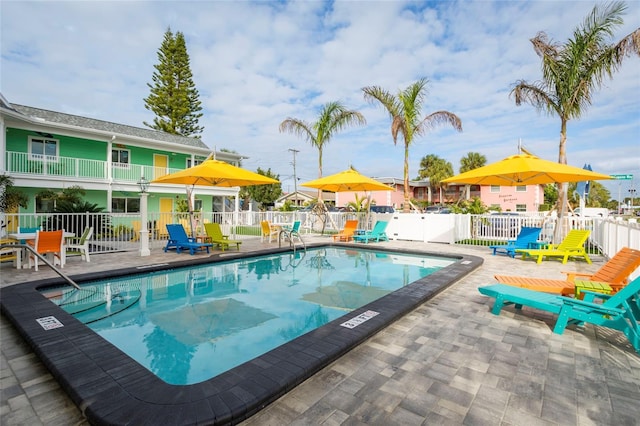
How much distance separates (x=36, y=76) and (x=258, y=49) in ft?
42.0

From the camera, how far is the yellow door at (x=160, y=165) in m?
20.4

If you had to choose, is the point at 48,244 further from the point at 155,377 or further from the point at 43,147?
the point at 43,147

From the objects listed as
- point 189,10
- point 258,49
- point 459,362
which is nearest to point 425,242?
point 258,49

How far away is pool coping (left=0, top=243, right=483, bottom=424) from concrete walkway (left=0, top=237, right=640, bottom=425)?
105 mm

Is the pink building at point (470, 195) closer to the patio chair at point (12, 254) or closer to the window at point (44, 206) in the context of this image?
the window at point (44, 206)

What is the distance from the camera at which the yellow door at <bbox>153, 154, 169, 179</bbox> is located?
2039 cm

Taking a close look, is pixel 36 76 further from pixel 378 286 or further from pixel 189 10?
pixel 378 286

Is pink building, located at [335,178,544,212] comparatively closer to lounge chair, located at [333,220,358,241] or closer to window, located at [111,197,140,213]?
lounge chair, located at [333,220,358,241]

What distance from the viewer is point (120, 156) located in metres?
19.9

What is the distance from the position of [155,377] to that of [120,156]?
813 inches

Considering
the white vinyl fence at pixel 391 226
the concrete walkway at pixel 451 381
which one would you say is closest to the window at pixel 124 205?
the white vinyl fence at pixel 391 226

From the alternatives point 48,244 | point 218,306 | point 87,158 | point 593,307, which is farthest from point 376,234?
point 87,158

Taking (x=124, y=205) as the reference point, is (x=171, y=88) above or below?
above

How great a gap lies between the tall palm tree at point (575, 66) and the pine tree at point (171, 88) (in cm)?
2928
